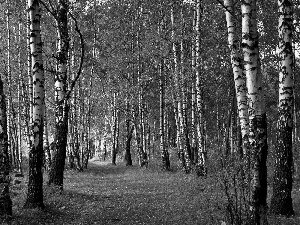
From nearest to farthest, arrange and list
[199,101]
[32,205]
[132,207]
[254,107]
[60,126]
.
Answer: [254,107], [32,205], [132,207], [60,126], [199,101]

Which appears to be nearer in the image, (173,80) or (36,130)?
(36,130)

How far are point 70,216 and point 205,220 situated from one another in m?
3.72

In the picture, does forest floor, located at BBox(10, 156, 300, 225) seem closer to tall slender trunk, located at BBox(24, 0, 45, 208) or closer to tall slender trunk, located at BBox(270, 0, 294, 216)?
tall slender trunk, located at BBox(24, 0, 45, 208)

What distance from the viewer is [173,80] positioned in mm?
22688

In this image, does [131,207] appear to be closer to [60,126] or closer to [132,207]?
[132,207]

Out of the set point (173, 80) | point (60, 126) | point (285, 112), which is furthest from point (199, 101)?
point (285, 112)

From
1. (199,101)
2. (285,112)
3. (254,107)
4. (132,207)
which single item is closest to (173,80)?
(199,101)

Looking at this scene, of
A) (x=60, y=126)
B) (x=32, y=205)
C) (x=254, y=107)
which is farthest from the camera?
(x=60, y=126)

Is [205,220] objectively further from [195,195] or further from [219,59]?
[219,59]

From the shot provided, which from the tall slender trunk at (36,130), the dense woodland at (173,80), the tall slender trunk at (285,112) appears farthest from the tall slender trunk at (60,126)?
the tall slender trunk at (285,112)

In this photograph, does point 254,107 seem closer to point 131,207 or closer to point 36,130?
point 131,207

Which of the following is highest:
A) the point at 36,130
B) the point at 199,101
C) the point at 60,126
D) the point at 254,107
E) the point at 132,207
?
the point at 199,101

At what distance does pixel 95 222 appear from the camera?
9234mm

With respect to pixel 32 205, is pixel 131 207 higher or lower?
lower
